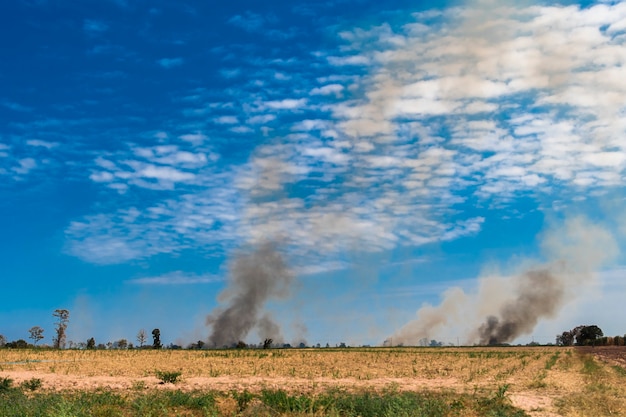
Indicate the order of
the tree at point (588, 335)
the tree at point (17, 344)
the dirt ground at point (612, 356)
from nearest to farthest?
the dirt ground at point (612, 356)
the tree at point (17, 344)
the tree at point (588, 335)

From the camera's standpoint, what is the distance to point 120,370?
49.8 m

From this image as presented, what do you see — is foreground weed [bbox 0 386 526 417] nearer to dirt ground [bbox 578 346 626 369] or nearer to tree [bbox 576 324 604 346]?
dirt ground [bbox 578 346 626 369]

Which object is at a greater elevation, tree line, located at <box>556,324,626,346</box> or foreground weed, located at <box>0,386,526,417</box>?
tree line, located at <box>556,324,626,346</box>

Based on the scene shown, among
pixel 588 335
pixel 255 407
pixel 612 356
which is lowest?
pixel 255 407

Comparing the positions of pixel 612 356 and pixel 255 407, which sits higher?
pixel 612 356

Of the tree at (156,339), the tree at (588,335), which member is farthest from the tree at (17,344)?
the tree at (588,335)

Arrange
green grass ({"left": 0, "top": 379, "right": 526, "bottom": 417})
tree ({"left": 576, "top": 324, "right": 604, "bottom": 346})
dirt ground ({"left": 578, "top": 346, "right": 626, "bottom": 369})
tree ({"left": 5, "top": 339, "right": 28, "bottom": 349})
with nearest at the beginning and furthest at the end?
green grass ({"left": 0, "top": 379, "right": 526, "bottom": 417}) < dirt ground ({"left": 578, "top": 346, "right": 626, "bottom": 369}) < tree ({"left": 5, "top": 339, "right": 28, "bottom": 349}) < tree ({"left": 576, "top": 324, "right": 604, "bottom": 346})

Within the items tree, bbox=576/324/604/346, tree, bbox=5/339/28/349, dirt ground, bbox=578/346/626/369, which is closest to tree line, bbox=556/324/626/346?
tree, bbox=576/324/604/346

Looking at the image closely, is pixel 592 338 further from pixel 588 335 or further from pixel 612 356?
pixel 612 356

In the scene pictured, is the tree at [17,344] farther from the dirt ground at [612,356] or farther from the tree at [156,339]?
the dirt ground at [612,356]

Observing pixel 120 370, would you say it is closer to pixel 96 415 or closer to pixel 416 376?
pixel 416 376

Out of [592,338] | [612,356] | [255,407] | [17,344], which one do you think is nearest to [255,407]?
[255,407]

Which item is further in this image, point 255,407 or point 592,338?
point 592,338

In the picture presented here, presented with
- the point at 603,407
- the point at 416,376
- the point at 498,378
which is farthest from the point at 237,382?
→ the point at 603,407
